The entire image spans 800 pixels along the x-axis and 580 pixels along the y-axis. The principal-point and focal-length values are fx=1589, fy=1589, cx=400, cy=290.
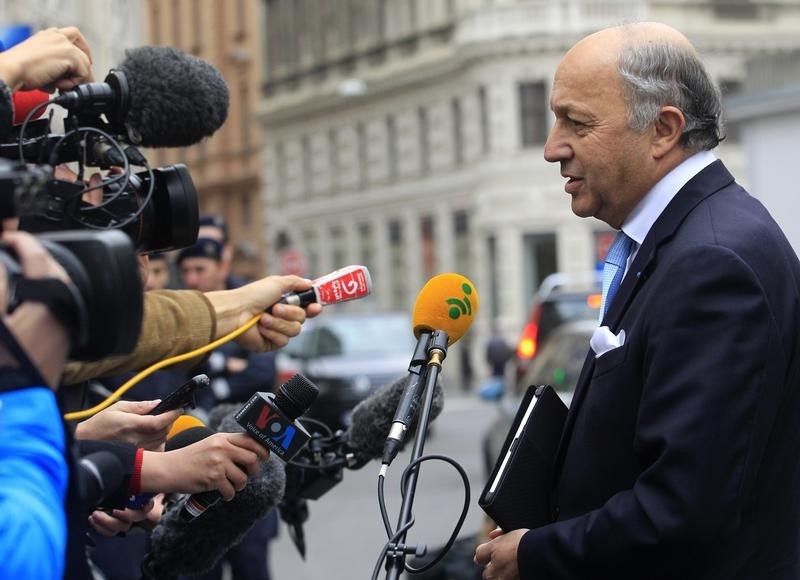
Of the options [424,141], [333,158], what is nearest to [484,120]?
[424,141]

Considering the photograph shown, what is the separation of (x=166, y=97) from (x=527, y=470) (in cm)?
114

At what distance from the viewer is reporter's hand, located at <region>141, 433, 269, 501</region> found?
3.21m

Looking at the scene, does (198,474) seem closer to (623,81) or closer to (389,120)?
(623,81)

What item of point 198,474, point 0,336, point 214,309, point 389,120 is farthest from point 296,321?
point 389,120

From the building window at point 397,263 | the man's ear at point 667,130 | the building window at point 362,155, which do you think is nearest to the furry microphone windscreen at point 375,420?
the man's ear at point 667,130

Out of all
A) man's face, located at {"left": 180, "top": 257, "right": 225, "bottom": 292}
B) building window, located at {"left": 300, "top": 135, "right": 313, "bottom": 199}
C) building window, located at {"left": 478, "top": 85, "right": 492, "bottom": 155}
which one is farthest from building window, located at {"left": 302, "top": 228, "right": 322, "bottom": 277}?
man's face, located at {"left": 180, "top": 257, "right": 225, "bottom": 292}

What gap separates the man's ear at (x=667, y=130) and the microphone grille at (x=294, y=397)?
0.89 metres

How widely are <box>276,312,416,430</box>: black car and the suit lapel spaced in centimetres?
1532

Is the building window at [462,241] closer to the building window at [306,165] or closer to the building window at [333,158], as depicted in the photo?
the building window at [333,158]

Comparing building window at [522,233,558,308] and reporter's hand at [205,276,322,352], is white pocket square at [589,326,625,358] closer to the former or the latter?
reporter's hand at [205,276,322,352]

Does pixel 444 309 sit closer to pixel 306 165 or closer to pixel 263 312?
pixel 263 312

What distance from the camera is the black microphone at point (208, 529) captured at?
11.7 ft

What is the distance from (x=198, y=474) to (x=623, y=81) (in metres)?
1.21

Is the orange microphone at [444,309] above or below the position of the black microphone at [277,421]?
above
